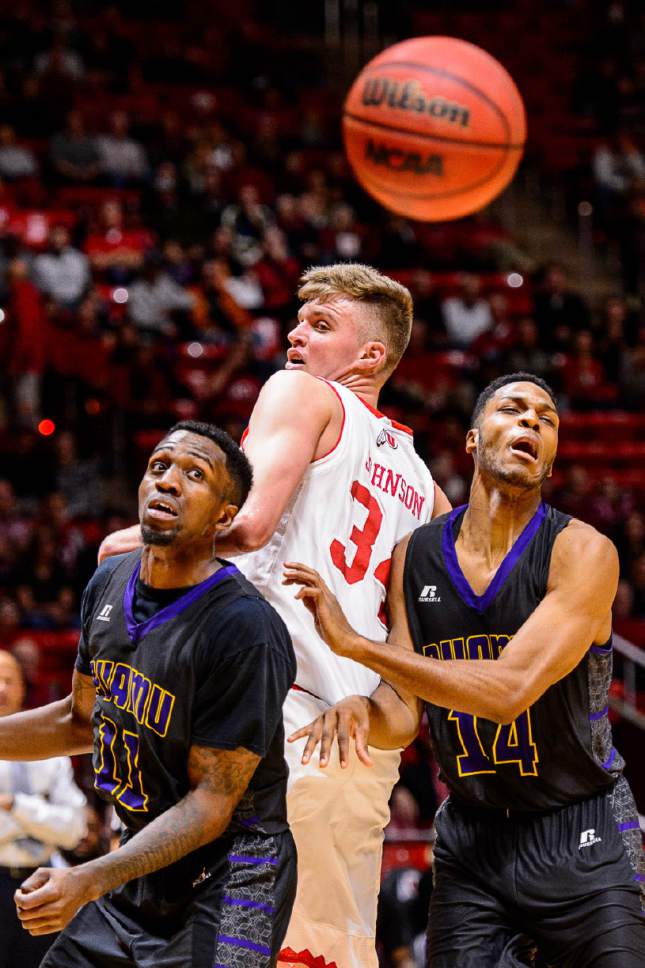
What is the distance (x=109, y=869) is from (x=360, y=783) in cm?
117

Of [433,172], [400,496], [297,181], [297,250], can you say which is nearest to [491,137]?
[433,172]

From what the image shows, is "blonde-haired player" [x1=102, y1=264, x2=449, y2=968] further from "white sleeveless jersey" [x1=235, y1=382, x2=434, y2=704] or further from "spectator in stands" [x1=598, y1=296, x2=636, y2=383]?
"spectator in stands" [x1=598, y1=296, x2=636, y2=383]

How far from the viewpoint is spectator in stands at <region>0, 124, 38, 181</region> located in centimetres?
1485

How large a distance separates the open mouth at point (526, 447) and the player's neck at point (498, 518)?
10cm

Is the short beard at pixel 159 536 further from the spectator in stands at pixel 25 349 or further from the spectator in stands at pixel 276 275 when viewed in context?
the spectator in stands at pixel 276 275

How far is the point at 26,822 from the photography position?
6242 mm

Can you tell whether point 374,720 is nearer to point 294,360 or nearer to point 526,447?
point 526,447

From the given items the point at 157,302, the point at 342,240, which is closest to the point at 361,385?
the point at 157,302

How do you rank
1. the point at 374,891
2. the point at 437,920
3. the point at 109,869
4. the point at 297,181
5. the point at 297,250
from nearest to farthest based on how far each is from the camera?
1. the point at 109,869
2. the point at 437,920
3. the point at 374,891
4. the point at 297,250
5. the point at 297,181

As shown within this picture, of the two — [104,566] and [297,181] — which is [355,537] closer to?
[104,566]

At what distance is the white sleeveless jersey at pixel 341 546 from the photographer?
162 inches

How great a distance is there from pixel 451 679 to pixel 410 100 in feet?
15.8

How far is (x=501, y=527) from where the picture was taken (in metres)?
4.11

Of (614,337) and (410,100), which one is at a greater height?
(410,100)
